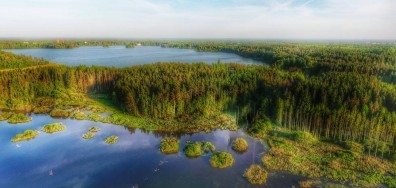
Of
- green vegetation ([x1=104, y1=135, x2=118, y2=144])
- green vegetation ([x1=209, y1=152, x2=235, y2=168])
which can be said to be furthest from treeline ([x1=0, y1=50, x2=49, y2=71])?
green vegetation ([x1=209, y1=152, x2=235, y2=168])

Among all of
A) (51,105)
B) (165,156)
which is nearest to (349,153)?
(165,156)

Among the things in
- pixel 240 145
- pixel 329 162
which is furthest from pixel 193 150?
pixel 329 162

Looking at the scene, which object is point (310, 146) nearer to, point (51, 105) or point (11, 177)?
point (11, 177)

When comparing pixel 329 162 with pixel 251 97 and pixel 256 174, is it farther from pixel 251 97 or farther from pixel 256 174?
pixel 251 97

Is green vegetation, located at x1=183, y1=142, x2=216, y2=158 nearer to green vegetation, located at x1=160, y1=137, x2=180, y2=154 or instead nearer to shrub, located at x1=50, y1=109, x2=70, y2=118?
green vegetation, located at x1=160, y1=137, x2=180, y2=154

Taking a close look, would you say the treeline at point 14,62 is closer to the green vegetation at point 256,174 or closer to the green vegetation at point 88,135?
the green vegetation at point 88,135

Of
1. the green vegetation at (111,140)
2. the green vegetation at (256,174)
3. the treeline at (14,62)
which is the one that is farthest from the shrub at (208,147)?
the treeline at (14,62)
